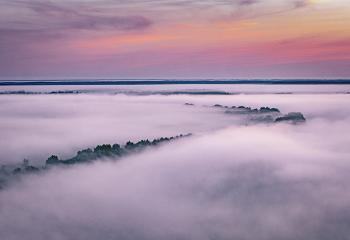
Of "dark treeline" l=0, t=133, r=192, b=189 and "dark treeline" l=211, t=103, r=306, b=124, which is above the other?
"dark treeline" l=211, t=103, r=306, b=124

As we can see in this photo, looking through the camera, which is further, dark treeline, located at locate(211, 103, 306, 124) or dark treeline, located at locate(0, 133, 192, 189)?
dark treeline, located at locate(211, 103, 306, 124)

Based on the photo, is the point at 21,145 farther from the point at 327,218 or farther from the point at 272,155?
the point at 327,218

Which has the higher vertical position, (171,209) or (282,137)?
(282,137)

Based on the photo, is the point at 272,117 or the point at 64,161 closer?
the point at 64,161

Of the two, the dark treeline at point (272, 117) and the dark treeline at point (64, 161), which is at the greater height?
the dark treeline at point (272, 117)

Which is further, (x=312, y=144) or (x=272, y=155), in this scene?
(x=312, y=144)

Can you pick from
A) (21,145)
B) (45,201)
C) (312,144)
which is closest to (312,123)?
(312,144)

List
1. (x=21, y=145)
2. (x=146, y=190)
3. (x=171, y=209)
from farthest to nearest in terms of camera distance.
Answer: (x=21, y=145) < (x=146, y=190) < (x=171, y=209)

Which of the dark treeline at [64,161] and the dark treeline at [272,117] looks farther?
the dark treeline at [272,117]

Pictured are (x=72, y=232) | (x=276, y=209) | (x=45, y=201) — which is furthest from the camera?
(x=276, y=209)

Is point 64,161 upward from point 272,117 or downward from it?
downward

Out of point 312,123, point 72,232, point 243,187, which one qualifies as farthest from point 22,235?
point 312,123
